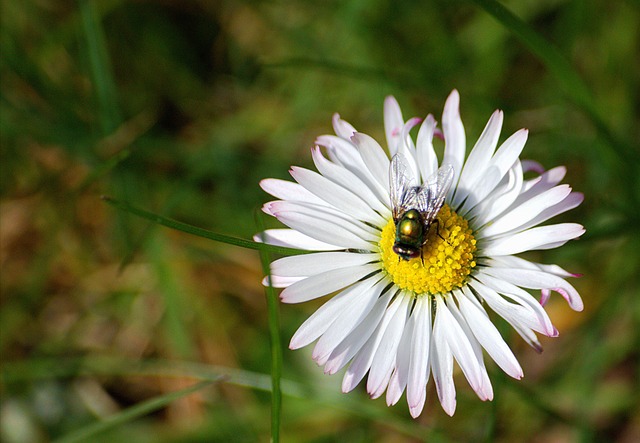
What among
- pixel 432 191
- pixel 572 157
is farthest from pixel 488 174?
pixel 572 157

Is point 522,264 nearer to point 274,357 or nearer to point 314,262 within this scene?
point 314,262

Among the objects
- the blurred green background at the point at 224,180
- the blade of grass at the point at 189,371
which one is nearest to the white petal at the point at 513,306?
the blade of grass at the point at 189,371

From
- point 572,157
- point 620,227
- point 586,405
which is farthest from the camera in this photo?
point 572,157

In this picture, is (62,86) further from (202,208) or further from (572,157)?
(572,157)

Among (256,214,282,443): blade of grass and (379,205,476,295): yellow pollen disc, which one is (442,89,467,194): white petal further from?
(256,214,282,443): blade of grass

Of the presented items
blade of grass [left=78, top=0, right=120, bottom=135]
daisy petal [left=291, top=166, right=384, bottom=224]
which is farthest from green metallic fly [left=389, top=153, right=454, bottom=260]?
blade of grass [left=78, top=0, right=120, bottom=135]

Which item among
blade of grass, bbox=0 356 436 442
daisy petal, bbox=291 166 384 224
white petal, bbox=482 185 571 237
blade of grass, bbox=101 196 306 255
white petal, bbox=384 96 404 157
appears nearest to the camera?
blade of grass, bbox=101 196 306 255
